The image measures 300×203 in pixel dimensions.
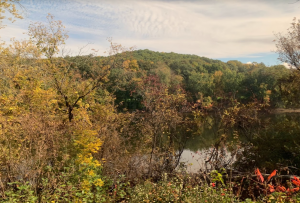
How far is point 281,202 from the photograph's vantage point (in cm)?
266

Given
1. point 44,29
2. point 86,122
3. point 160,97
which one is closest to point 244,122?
point 160,97

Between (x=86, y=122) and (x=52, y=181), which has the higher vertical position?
(x=86, y=122)

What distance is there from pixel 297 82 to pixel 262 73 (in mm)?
28354

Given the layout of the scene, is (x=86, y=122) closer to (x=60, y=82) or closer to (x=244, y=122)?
(x=60, y=82)

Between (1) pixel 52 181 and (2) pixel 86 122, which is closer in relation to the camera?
(1) pixel 52 181

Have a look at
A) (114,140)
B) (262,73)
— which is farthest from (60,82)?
(262,73)

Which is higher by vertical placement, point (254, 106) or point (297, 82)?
point (297, 82)

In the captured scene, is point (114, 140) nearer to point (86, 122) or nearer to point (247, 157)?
point (86, 122)

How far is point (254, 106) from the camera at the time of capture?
33.0 ft

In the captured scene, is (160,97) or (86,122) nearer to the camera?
(86,122)

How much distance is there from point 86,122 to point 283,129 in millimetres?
7997

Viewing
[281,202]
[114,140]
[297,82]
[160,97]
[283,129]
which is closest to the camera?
[281,202]

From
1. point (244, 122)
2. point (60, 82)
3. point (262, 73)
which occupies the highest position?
point (262, 73)

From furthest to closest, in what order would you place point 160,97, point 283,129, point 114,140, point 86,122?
point 160,97
point 283,129
point 114,140
point 86,122
